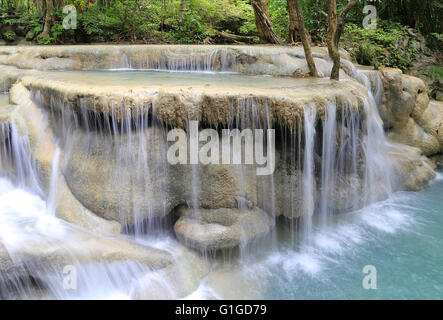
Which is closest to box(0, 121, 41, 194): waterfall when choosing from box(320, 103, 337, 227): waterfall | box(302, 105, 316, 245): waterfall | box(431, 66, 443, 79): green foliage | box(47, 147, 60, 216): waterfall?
box(47, 147, 60, 216): waterfall

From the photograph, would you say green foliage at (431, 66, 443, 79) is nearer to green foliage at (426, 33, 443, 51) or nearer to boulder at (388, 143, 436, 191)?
green foliage at (426, 33, 443, 51)

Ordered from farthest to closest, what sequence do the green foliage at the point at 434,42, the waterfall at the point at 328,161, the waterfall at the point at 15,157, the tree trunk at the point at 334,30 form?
the green foliage at the point at 434,42 → the tree trunk at the point at 334,30 → the waterfall at the point at 15,157 → the waterfall at the point at 328,161

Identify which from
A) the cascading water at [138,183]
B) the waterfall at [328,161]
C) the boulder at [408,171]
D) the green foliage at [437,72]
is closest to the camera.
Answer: the cascading water at [138,183]

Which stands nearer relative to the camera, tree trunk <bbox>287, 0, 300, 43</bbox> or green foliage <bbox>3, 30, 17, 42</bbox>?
tree trunk <bbox>287, 0, 300, 43</bbox>

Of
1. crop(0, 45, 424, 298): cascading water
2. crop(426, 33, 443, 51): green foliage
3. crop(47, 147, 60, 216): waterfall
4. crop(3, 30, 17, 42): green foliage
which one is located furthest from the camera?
crop(3, 30, 17, 42): green foliage

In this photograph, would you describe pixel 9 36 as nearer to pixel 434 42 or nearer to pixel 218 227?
pixel 218 227

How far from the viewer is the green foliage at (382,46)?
850cm

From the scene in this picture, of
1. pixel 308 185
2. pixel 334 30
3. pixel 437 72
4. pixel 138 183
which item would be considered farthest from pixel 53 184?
pixel 437 72

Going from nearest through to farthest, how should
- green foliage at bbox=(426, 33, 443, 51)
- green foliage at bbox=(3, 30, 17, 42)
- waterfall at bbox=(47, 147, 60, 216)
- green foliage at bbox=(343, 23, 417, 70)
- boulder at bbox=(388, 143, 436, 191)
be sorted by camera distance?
1. waterfall at bbox=(47, 147, 60, 216)
2. boulder at bbox=(388, 143, 436, 191)
3. green foliage at bbox=(343, 23, 417, 70)
4. green foliage at bbox=(426, 33, 443, 51)
5. green foliage at bbox=(3, 30, 17, 42)

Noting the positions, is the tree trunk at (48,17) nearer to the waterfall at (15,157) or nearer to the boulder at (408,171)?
the waterfall at (15,157)

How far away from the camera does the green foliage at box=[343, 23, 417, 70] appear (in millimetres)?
8500

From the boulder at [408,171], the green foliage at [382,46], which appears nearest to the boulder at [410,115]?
the boulder at [408,171]

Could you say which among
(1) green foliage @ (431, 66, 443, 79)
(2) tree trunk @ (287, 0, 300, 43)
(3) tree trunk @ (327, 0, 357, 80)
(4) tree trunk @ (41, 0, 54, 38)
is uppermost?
(4) tree trunk @ (41, 0, 54, 38)
